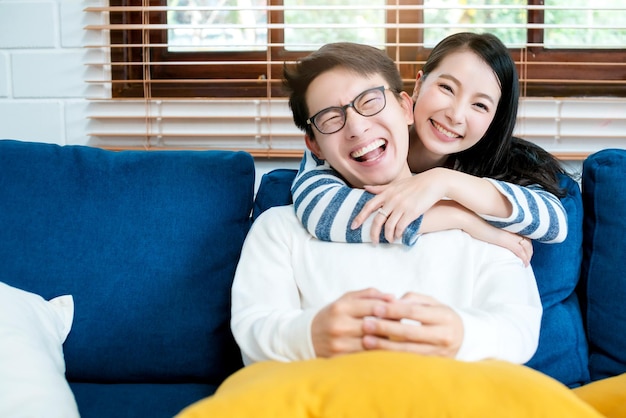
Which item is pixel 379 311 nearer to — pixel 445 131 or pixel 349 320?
pixel 349 320

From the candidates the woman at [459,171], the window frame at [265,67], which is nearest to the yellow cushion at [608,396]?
the woman at [459,171]

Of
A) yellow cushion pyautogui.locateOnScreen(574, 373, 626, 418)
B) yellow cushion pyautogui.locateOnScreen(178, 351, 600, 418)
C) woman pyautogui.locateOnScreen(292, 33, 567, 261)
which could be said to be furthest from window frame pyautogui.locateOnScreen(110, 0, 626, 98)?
yellow cushion pyautogui.locateOnScreen(178, 351, 600, 418)

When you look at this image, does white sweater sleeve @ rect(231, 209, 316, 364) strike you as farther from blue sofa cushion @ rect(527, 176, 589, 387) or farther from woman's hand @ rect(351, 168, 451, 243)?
blue sofa cushion @ rect(527, 176, 589, 387)

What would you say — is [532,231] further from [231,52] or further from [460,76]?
[231,52]

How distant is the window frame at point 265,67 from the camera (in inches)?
80.0

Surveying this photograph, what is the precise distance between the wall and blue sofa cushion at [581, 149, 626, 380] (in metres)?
0.52

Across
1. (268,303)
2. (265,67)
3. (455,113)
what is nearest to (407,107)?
(455,113)

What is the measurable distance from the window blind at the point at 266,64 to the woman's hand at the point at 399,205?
2.59ft

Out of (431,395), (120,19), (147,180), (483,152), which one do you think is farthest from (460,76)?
(120,19)

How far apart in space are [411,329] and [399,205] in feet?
0.95

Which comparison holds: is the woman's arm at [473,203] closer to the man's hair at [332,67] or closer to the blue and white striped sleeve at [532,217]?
the blue and white striped sleeve at [532,217]

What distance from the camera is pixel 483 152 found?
1.54 meters

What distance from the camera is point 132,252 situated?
56.6 inches

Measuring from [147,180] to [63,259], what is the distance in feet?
0.77
